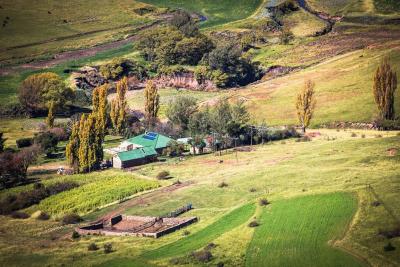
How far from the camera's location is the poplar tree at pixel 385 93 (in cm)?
10462

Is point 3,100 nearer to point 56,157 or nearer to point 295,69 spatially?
point 56,157

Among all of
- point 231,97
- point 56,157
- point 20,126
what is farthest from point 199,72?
point 56,157

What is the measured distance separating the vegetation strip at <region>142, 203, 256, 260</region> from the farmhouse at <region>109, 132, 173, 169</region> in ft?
100

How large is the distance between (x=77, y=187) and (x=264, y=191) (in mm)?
24246

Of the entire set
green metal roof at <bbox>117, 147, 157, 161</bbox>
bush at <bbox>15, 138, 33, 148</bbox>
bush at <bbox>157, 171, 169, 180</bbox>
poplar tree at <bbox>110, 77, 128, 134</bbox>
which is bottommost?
bush at <bbox>157, 171, 169, 180</bbox>

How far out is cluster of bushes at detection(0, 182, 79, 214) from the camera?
7931cm

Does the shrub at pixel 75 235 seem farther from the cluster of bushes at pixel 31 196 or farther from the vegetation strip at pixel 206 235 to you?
the cluster of bushes at pixel 31 196

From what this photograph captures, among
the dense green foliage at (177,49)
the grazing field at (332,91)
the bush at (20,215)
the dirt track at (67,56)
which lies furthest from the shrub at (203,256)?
the dirt track at (67,56)

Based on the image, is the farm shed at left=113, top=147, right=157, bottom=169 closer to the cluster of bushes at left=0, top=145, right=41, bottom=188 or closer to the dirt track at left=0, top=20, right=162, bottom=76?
the cluster of bushes at left=0, top=145, right=41, bottom=188

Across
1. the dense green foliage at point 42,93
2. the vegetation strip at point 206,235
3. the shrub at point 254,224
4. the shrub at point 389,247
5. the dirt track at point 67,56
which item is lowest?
the vegetation strip at point 206,235

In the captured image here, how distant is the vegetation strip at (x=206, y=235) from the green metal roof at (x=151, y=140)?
35.6 metres

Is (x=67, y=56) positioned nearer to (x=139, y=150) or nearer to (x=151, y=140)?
(x=151, y=140)

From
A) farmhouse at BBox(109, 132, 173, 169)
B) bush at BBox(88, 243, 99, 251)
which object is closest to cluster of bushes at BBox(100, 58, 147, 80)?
farmhouse at BBox(109, 132, 173, 169)

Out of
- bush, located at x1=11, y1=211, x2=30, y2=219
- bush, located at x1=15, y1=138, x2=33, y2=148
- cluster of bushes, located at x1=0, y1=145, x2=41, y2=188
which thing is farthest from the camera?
bush, located at x1=15, y1=138, x2=33, y2=148
